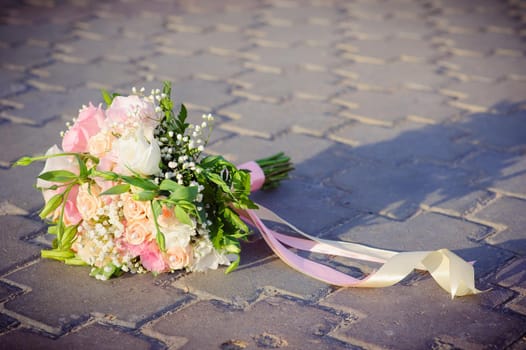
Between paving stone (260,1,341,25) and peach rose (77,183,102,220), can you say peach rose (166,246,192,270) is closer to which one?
peach rose (77,183,102,220)

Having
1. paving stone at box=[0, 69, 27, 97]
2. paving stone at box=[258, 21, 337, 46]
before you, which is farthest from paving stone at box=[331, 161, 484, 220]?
paving stone at box=[0, 69, 27, 97]

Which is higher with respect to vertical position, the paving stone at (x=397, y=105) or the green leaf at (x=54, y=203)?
the paving stone at (x=397, y=105)

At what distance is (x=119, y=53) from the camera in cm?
521

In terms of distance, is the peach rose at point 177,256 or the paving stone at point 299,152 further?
the paving stone at point 299,152

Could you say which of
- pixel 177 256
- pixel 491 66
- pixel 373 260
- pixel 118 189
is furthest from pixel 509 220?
pixel 491 66

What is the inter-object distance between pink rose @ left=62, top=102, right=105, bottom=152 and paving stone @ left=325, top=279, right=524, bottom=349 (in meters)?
0.97

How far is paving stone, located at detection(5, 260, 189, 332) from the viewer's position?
2.35m

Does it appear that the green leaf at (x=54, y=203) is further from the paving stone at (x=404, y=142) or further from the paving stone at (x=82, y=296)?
the paving stone at (x=404, y=142)

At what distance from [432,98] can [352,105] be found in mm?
493

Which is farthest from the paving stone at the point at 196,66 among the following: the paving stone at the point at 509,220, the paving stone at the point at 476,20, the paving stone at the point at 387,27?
the paving stone at the point at 509,220

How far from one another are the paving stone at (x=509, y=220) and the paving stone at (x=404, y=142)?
1.70ft

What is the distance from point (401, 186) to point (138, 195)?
1394 mm

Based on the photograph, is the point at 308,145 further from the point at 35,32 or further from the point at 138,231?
the point at 35,32

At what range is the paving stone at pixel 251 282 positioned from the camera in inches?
97.8
